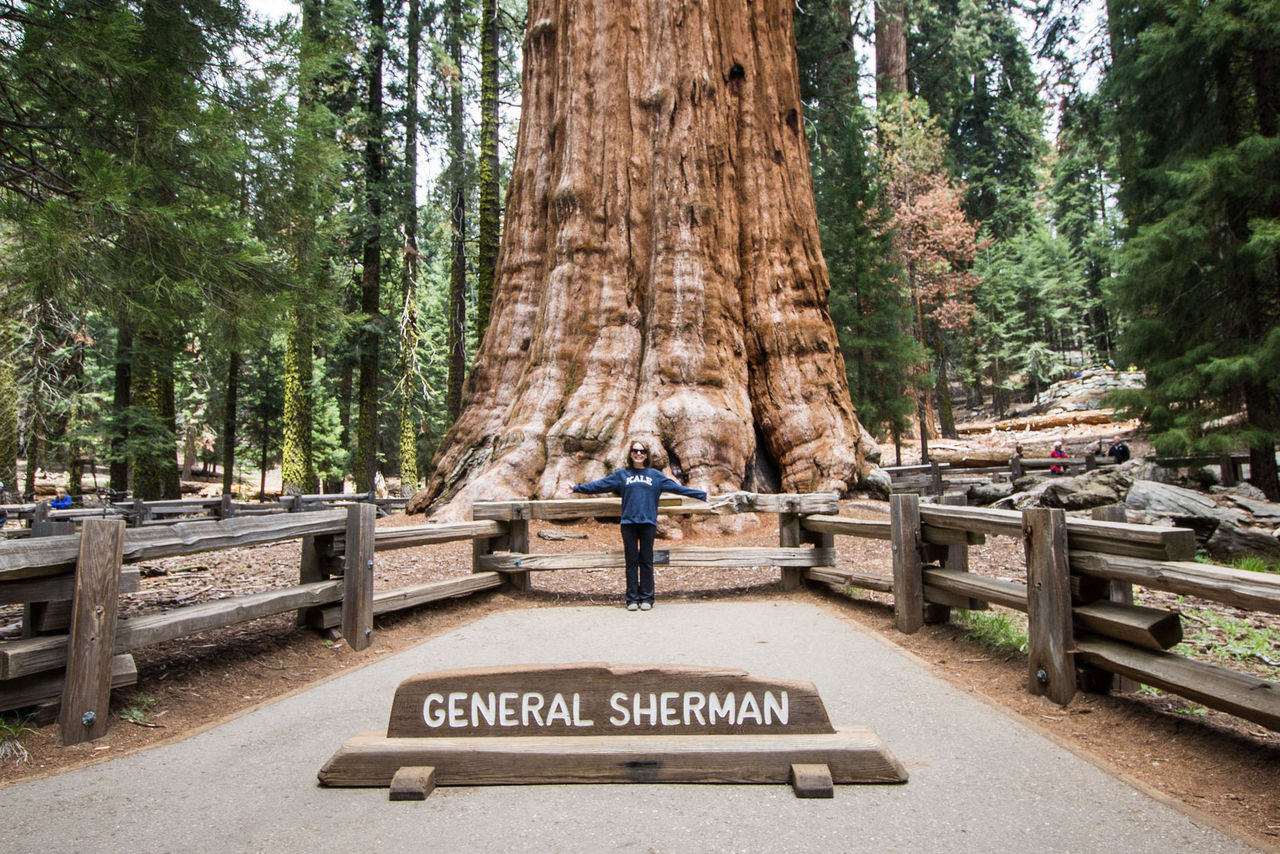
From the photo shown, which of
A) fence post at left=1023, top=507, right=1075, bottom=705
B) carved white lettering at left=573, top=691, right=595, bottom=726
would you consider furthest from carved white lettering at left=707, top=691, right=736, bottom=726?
fence post at left=1023, top=507, right=1075, bottom=705

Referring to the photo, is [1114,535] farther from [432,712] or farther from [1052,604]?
[432,712]

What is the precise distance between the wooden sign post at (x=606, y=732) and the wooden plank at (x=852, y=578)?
3.98m

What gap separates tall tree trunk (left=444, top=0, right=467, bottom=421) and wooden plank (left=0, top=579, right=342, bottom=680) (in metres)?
15.9

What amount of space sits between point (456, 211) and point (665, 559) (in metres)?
17.0

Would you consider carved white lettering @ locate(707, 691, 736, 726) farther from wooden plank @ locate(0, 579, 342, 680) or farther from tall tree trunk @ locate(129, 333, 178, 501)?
tall tree trunk @ locate(129, 333, 178, 501)

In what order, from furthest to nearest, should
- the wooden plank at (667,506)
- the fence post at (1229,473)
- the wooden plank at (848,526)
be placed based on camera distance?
the fence post at (1229,473)
the wooden plank at (667,506)
the wooden plank at (848,526)

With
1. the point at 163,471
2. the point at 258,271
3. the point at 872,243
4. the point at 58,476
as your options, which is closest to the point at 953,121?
the point at 872,243

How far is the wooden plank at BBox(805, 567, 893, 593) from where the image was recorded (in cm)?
730

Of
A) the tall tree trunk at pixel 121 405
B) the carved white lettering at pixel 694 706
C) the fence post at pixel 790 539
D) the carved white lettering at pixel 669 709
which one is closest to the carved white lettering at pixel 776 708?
the carved white lettering at pixel 694 706

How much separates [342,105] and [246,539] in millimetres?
19440

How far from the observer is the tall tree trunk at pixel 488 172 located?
17.5 metres

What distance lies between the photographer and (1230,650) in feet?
19.1

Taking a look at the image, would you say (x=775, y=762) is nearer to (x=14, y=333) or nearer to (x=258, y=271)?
(x=258, y=271)

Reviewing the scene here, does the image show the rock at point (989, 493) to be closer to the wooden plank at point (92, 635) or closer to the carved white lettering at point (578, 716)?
the carved white lettering at point (578, 716)
